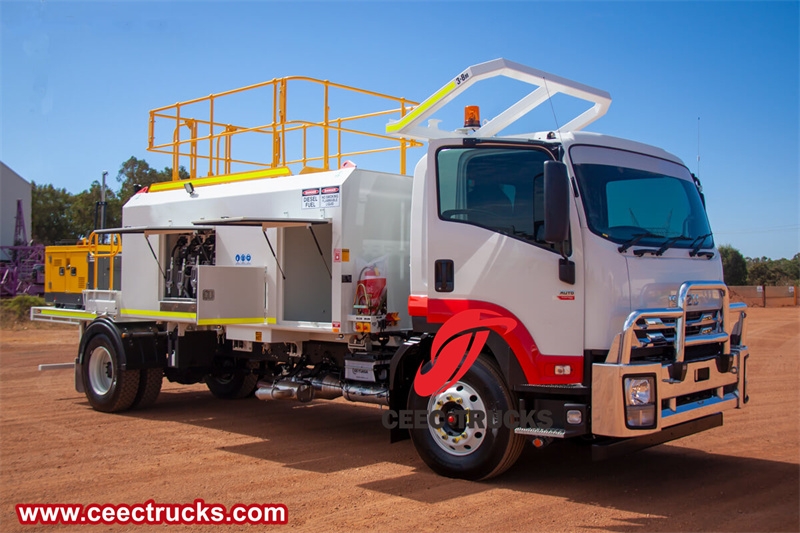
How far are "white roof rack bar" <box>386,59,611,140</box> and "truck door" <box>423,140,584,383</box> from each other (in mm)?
612

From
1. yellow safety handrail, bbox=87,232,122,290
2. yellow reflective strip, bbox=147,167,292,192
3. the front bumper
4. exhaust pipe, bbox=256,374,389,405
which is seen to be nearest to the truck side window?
the front bumper

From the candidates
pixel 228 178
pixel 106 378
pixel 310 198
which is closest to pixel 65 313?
pixel 106 378

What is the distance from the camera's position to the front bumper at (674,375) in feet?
19.3

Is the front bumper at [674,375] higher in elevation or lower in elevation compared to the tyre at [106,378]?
higher

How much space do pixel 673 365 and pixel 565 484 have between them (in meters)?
1.58

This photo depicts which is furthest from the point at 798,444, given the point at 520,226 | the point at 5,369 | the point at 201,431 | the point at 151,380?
the point at 5,369

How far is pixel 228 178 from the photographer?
32.3 feet

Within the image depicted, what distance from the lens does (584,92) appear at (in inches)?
314

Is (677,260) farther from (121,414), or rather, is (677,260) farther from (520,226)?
(121,414)

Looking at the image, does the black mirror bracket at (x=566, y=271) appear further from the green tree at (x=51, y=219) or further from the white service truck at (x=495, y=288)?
the green tree at (x=51, y=219)

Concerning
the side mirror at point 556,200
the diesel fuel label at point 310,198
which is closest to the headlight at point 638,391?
the side mirror at point 556,200

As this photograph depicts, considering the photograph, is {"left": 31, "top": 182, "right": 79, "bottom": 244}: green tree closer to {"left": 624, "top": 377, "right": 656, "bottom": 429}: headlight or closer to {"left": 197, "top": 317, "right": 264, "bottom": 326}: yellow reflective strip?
{"left": 197, "top": 317, "right": 264, "bottom": 326}: yellow reflective strip

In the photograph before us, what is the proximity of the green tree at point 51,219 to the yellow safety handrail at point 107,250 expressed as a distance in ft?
138

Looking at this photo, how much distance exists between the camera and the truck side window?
6566mm
